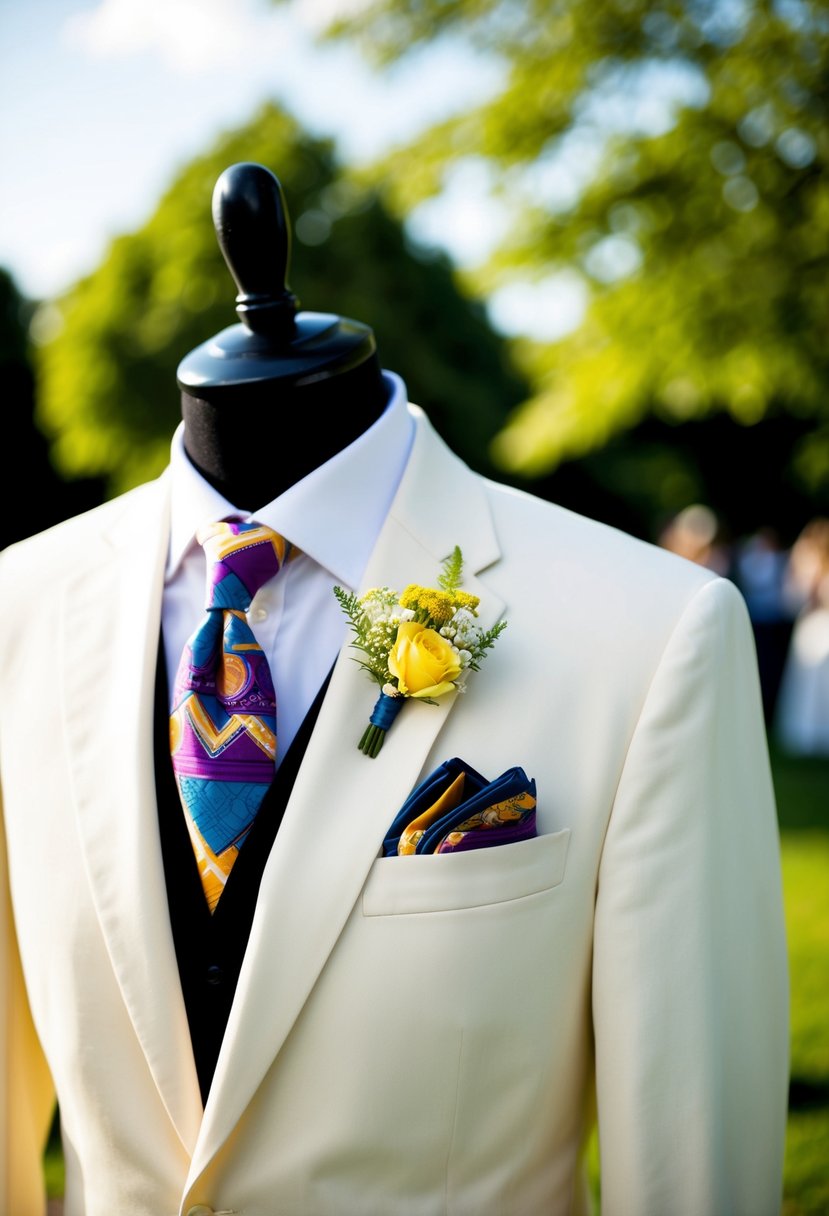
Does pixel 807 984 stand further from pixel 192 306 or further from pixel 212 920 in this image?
pixel 192 306

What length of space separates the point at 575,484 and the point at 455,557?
19675 mm

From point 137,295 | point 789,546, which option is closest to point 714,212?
point 137,295

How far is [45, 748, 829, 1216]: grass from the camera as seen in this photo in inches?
128

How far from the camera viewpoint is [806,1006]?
4207mm

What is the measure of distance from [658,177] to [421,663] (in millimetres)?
5014

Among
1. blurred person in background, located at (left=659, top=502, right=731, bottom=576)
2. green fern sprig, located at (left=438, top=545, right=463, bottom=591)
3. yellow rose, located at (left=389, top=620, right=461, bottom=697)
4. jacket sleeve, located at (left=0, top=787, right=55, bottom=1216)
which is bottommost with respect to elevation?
jacket sleeve, located at (left=0, top=787, right=55, bottom=1216)

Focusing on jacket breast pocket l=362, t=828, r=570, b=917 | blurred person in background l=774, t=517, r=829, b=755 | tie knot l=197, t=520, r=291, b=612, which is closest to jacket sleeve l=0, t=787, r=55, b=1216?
tie knot l=197, t=520, r=291, b=612

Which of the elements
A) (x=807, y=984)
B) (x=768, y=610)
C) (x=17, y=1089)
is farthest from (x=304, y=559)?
(x=768, y=610)

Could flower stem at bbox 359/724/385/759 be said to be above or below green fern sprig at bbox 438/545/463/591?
below

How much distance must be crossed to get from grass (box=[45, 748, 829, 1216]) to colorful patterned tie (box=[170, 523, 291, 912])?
1.45 meters

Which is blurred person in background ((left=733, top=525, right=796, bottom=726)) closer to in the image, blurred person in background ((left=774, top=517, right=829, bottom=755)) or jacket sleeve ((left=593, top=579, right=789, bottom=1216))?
blurred person in background ((left=774, top=517, right=829, bottom=755))

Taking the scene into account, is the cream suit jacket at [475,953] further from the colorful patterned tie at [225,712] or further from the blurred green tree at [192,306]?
the blurred green tree at [192,306]

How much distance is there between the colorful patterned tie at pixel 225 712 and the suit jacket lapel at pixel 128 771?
0.06 metres

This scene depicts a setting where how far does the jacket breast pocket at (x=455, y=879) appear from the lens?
1.20 meters
